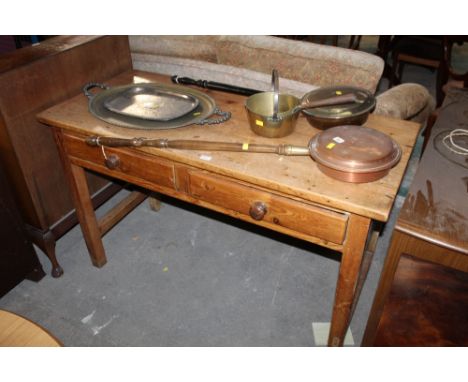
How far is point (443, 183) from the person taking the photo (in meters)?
1.35

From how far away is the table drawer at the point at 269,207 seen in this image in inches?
53.0

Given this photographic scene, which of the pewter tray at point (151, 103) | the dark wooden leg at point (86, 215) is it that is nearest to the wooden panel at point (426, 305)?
the pewter tray at point (151, 103)

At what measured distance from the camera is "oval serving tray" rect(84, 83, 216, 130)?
164 centimetres

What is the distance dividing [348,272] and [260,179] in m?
0.46

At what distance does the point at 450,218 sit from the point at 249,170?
25.1 inches

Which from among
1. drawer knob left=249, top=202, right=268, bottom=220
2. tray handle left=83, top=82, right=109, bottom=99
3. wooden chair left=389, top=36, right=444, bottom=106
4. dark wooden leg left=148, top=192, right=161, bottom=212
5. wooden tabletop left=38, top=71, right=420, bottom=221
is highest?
tray handle left=83, top=82, right=109, bottom=99

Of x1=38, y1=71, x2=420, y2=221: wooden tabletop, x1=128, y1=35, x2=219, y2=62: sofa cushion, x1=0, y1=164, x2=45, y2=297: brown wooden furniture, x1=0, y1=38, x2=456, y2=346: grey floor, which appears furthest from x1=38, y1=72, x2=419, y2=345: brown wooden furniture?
x1=128, y1=35, x2=219, y2=62: sofa cushion

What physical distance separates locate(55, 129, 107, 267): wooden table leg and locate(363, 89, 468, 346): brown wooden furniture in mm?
1407

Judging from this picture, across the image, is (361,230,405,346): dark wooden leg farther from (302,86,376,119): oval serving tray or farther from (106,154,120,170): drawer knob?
(106,154,120,170): drawer knob

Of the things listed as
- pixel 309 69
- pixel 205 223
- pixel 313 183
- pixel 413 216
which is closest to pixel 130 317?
pixel 205 223

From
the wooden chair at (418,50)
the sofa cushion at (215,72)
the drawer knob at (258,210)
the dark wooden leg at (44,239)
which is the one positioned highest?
the sofa cushion at (215,72)

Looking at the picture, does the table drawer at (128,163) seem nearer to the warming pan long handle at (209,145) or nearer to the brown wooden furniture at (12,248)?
the warming pan long handle at (209,145)

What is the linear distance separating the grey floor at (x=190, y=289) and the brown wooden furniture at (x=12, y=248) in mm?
131

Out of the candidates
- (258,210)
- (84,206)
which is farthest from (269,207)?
(84,206)
